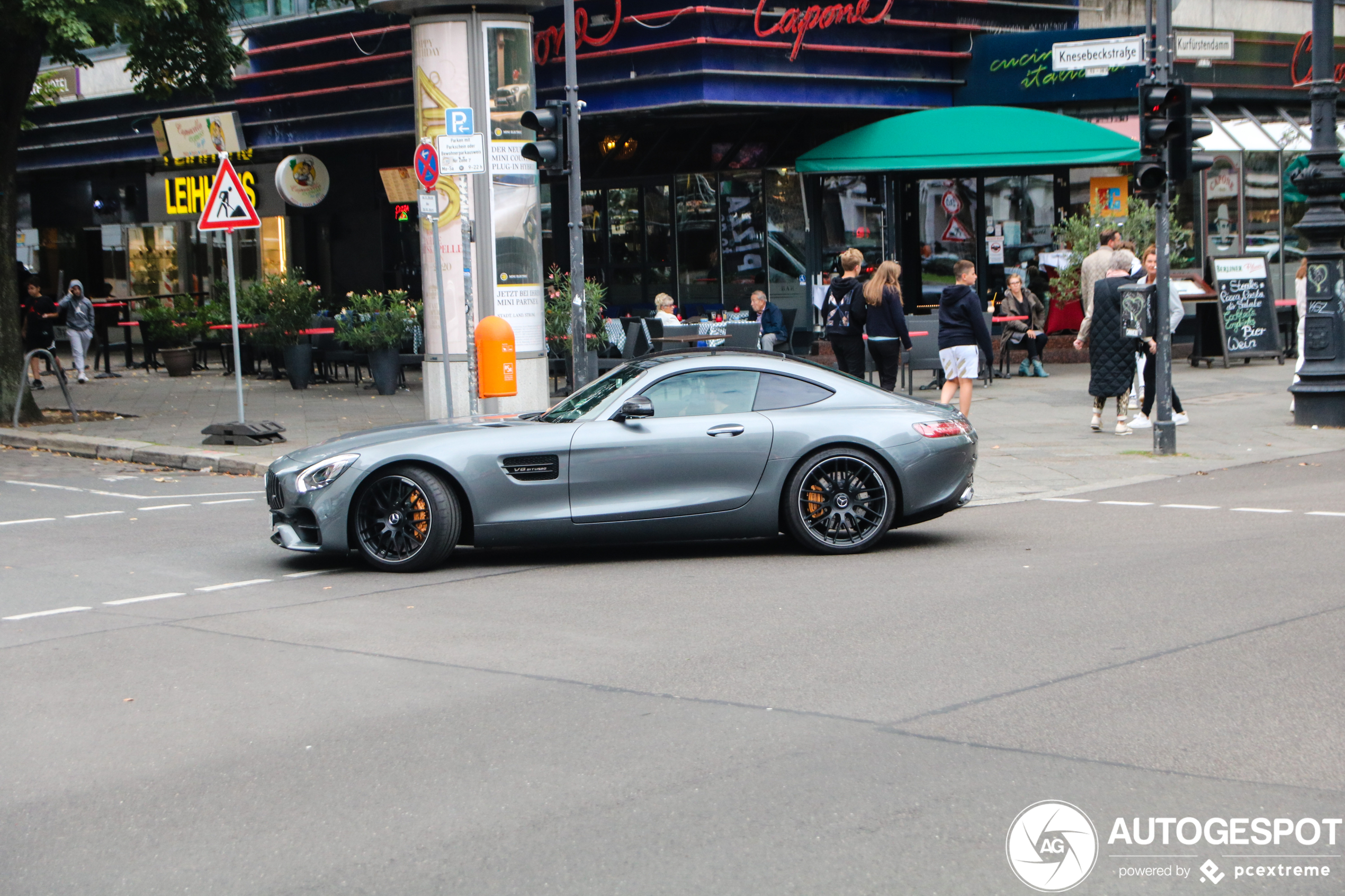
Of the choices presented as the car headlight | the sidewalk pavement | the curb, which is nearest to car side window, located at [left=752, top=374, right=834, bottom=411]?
the car headlight

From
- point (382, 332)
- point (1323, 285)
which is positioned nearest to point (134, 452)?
point (382, 332)

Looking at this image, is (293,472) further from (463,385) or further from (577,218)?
(463,385)

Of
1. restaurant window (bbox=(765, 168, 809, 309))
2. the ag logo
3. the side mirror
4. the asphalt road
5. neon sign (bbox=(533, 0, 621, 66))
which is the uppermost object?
neon sign (bbox=(533, 0, 621, 66))

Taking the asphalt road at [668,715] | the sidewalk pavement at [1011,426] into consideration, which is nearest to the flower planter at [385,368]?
the sidewalk pavement at [1011,426]

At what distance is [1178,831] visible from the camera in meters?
4.25

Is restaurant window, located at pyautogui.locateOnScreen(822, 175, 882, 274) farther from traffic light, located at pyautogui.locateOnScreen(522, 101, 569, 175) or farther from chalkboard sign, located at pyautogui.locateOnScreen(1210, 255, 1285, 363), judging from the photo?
traffic light, located at pyautogui.locateOnScreen(522, 101, 569, 175)

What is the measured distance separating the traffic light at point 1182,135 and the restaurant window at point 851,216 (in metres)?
10.2

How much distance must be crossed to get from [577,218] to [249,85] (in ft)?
44.6

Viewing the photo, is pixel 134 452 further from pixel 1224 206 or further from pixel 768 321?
pixel 1224 206

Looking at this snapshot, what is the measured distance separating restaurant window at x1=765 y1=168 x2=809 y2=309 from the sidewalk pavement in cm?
414

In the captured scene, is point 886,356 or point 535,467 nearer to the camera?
point 535,467

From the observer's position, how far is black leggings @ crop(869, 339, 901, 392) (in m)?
15.0

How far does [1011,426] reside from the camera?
1599 cm

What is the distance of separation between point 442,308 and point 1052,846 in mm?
13353
